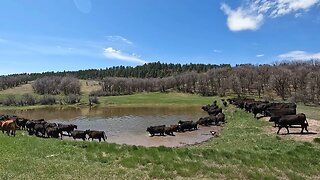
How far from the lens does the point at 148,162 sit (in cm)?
1602

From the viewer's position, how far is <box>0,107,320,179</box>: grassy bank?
13906 mm

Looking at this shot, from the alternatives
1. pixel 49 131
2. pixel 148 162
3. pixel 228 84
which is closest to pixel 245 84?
pixel 228 84

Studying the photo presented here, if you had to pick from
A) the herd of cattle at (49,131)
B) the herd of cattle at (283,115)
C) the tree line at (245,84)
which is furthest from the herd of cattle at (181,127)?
the tree line at (245,84)

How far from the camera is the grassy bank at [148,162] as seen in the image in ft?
45.6

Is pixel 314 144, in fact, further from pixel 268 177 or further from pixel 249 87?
pixel 249 87

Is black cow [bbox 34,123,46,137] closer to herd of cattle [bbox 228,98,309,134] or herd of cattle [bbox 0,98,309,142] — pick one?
herd of cattle [bbox 0,98,309,142]

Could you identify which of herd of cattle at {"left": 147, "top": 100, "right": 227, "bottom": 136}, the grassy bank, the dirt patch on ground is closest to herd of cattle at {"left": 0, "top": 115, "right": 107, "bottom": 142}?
herd of cattle at {"left": 147, "top": 100, "right": 227, "bottom": 136}

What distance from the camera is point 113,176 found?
531 inches

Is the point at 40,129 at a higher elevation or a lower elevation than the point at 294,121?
lower

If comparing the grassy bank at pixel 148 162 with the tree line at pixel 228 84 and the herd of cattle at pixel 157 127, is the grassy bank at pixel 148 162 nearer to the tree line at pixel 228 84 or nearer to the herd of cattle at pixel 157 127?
the herd of cattle at pixel 157 127

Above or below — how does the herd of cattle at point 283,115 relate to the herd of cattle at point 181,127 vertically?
above

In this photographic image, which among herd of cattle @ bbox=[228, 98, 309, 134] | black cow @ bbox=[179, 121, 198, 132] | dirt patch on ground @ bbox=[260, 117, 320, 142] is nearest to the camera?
dirt patch on ground @ bbox=[260, 117, 320, 142]

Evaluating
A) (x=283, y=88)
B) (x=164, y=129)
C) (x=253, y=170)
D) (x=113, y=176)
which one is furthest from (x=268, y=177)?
(x=283, y=88)

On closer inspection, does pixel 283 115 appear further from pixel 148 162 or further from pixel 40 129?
pixel 40 129
